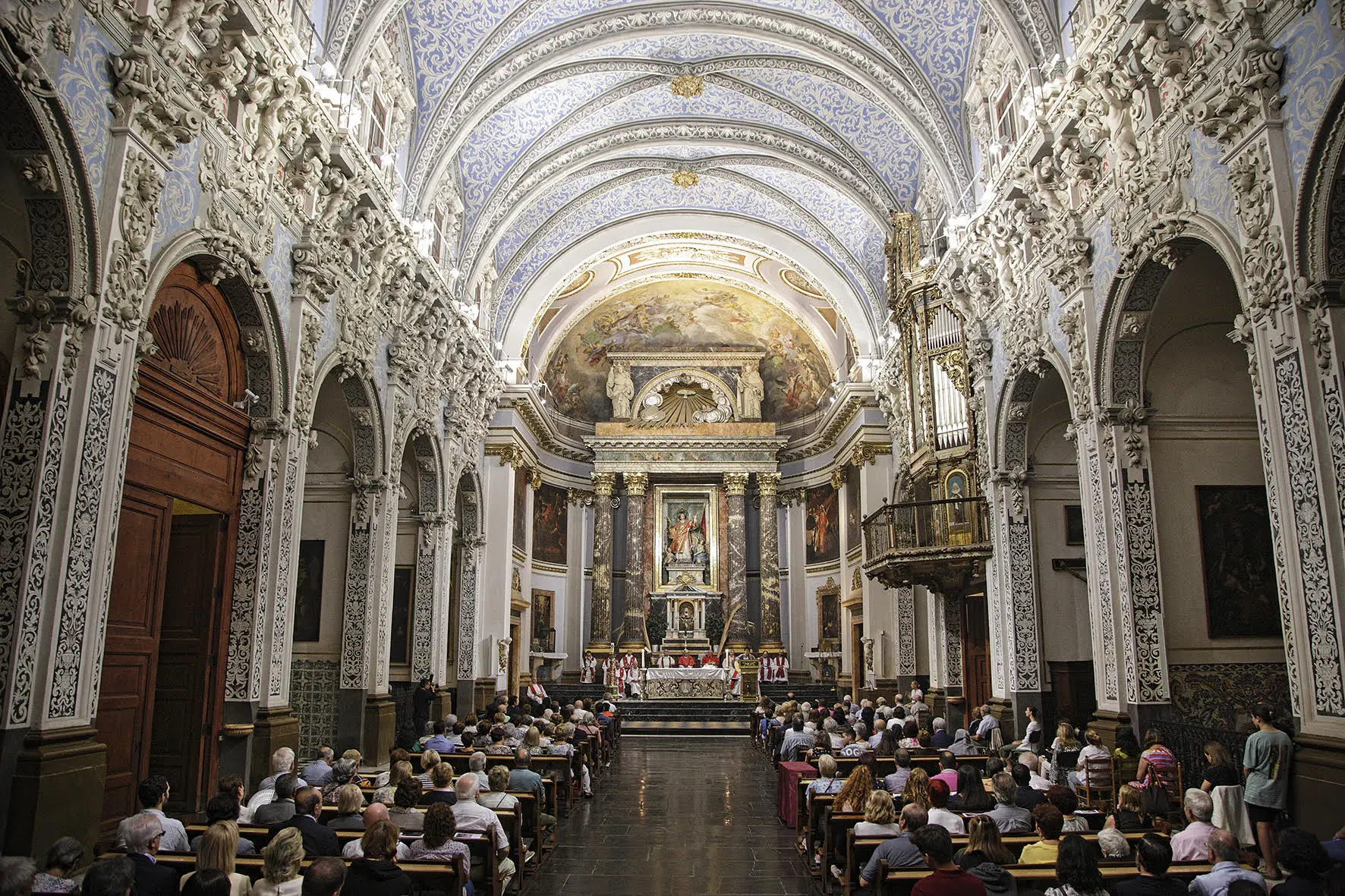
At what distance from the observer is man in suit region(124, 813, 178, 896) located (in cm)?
503

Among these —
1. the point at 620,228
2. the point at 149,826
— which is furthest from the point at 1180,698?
the point at 620,228

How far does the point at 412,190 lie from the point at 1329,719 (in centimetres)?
1482

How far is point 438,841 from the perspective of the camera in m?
6.23

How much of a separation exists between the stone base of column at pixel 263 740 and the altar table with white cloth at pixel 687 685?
16.1 m

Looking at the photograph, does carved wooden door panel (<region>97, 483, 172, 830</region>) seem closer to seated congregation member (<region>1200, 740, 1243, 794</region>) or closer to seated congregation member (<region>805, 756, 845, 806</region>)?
seated congregation member (<region>805, 756, 845, 806</region>)

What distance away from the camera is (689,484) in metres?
33.1

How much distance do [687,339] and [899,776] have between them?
2465 cm

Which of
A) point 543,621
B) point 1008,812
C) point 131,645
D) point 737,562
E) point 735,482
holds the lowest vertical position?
point 1008,812

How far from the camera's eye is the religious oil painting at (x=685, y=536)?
105 feet

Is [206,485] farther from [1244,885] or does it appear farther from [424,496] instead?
[1244,885]

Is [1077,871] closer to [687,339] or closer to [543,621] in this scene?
[543,621]

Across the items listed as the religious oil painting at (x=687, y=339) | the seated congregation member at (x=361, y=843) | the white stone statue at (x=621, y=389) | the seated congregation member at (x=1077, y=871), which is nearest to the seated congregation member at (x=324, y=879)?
the seated congregation member at (x=361, y=843)

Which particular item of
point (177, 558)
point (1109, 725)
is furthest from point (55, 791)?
point (1109, 725)

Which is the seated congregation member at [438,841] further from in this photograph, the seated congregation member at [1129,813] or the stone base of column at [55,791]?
the seated congregation member at [1129,813]
